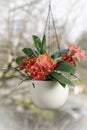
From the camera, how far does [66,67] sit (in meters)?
1.55

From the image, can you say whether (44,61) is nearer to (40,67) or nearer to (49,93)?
(40,67)

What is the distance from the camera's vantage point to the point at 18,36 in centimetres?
207

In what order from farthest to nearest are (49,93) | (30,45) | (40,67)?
(30,45)
(49,93)
(40,67)

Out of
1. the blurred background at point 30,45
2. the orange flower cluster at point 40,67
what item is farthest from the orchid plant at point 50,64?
the blurred background at point 30,45

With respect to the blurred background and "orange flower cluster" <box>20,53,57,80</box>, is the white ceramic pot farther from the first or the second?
the blurred background

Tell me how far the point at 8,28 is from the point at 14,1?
207mm

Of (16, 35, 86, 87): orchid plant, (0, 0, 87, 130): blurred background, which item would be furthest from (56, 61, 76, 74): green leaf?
(0, 0, 87, 130): blurred background

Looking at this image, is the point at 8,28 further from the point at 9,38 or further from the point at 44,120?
the point at 44,120

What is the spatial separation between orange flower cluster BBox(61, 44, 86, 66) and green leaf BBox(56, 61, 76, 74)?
0.05m

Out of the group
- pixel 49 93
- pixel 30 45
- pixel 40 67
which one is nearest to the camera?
pixel 40 67

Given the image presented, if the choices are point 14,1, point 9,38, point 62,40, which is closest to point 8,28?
point 9,38

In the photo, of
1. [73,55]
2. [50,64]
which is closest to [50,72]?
[50,64]

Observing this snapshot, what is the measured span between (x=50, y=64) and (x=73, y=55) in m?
0.18

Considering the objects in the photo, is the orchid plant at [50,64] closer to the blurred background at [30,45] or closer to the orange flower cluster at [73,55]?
the orange flower cluster at [73,55]
